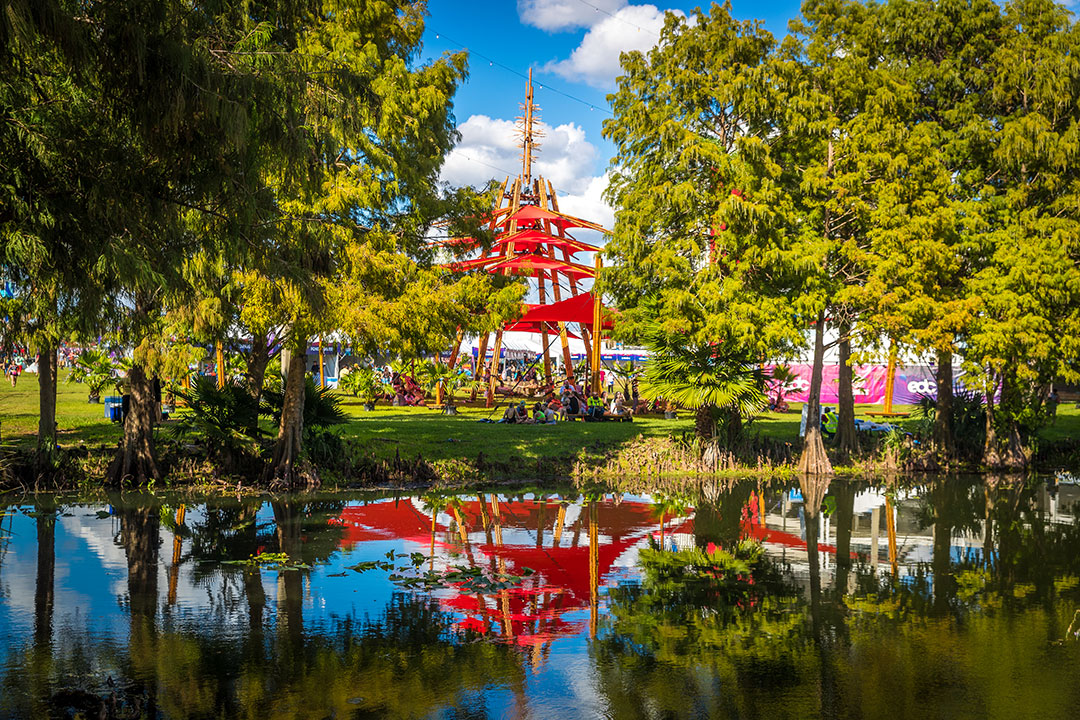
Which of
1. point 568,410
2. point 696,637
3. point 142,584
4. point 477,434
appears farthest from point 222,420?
point 568,410

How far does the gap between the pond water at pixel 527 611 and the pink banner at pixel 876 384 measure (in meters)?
24.3

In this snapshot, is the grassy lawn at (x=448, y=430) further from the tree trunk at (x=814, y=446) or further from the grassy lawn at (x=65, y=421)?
the tree trunk at (x=814, y=446)

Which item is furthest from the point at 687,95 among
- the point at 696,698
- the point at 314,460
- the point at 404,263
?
the point at 696,698

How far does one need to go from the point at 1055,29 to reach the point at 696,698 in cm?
1901

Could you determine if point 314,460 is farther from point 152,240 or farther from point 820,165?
point 820,165

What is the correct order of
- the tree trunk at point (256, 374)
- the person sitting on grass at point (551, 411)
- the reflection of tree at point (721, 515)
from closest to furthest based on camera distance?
the reflection of tree at point (721, 515) < the tree trunk at point (256, 374) < the person sitting on grass at point (551, 411)

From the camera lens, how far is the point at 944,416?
22.1m

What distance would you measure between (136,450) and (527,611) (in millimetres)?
9729

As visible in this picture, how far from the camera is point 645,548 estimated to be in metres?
11.7

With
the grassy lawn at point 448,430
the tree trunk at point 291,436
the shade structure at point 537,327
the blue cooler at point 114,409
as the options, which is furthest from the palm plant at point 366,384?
the tree trunk at point 291,436

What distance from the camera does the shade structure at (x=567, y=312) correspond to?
101ft

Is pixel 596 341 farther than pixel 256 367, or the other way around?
pixel 596 341

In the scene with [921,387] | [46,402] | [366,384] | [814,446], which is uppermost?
[366,384]

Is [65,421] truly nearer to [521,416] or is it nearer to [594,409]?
[521,416]
